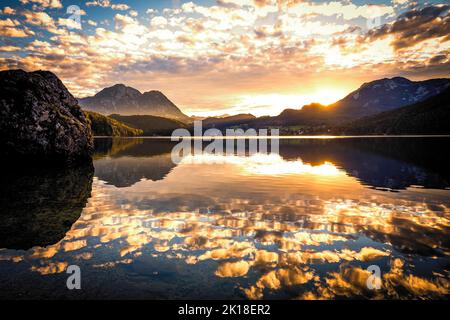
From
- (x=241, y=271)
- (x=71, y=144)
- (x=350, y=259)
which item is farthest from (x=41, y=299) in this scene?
(x=71, y=144)

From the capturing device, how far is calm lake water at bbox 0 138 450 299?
31.0 ft

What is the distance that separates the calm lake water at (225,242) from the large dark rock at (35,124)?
17431 mm

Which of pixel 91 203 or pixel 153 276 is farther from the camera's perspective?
pixel 91 203

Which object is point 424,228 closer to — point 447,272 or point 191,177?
point 447,272

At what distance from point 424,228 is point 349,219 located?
12.5 ft

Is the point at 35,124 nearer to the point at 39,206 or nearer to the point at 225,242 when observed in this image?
the point at 39,206

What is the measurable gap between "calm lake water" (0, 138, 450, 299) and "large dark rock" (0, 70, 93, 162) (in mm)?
17431

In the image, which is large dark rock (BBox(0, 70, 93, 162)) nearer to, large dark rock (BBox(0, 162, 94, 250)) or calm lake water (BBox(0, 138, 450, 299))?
large dark rock (BBox(0, 162, 94, 250))

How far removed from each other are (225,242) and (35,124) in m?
41.7

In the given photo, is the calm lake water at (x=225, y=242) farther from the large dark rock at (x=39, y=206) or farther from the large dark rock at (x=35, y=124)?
the large dark rock at (x=35, y=124)

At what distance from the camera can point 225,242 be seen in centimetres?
1342

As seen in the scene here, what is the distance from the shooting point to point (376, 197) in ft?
75.6

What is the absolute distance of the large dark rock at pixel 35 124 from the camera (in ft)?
132
